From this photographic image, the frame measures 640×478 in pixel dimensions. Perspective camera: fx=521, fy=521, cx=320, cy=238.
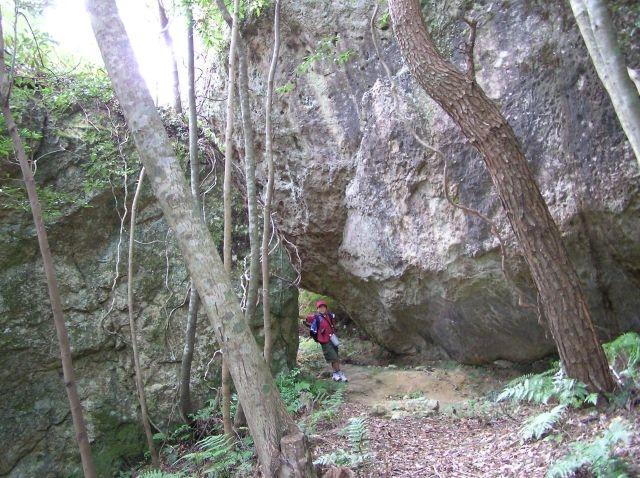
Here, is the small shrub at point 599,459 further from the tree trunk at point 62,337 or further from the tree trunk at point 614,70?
the tree trunk at point 62,337

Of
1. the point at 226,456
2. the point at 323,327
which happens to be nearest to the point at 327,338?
the point at 323,327

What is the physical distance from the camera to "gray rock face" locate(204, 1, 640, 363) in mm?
6449

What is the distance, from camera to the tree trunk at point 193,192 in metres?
7.36

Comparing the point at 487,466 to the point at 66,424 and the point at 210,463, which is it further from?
the point at 66,424

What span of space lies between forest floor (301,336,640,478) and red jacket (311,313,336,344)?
0.96m

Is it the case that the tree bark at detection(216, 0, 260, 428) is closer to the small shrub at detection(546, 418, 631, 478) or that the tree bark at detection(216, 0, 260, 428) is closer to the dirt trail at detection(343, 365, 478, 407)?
the dirt trail at detection(343, 365, 478, 407)

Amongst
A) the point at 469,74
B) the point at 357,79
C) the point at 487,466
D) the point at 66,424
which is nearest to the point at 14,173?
the point at 66,424

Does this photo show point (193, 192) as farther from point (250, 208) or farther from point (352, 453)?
point (352, 453)

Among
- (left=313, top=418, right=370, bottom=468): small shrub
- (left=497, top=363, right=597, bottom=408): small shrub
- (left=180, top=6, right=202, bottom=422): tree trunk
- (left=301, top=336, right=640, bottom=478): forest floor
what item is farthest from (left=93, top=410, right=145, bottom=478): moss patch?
(left=497, top=363, right=597, bottom=408): small shrub

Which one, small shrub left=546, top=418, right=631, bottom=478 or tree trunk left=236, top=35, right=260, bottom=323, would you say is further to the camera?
tree trunk left=236, top=35, right=260, bottom=323

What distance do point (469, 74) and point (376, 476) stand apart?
392cm

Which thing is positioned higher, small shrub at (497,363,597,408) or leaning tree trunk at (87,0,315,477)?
leaning tree trunk at (87,0,315,477)

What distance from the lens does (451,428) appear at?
6223 millimetres

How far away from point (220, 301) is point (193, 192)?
3.42 meters
